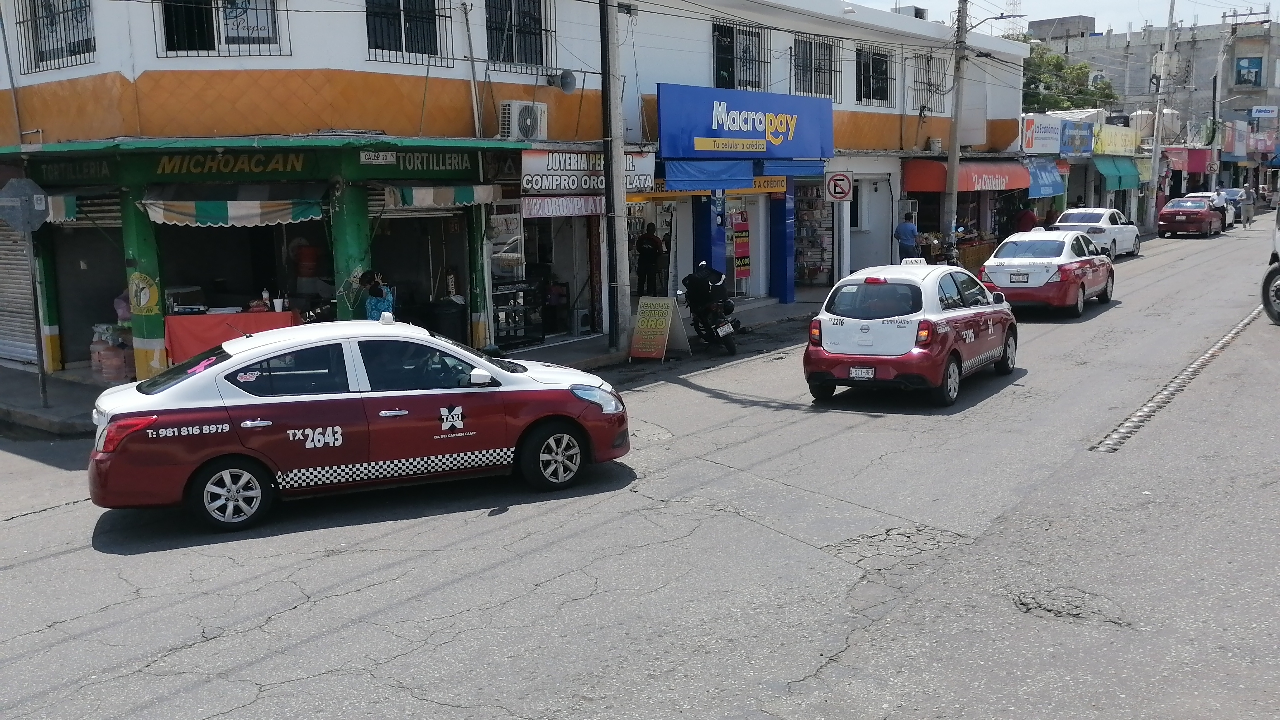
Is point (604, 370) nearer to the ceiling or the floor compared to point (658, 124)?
nearer to the floor

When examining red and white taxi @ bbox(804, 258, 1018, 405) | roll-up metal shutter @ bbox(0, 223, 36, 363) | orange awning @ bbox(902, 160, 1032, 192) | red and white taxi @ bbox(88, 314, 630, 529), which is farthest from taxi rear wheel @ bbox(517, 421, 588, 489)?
orange awning @ bbox(902, 160, 1032, 192)

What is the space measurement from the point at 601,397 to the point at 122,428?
378 centimetres

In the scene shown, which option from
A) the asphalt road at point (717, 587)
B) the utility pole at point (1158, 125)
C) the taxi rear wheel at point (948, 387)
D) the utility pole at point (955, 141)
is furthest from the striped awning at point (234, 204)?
the utility pole at point (1158, 125)

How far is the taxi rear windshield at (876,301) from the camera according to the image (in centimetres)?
1246

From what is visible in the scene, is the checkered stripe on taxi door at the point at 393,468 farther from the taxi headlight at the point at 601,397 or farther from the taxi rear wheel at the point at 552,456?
the taxi headlight at the point at 601,397

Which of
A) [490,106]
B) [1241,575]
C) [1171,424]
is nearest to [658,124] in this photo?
[490,106]

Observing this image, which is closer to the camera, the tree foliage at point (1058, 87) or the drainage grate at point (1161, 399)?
the drainage grate at point (1161, 399)

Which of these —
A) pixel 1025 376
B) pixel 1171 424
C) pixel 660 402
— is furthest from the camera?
pixel 1025 376

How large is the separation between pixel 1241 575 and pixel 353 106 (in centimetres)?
1129

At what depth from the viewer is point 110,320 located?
55.1ft

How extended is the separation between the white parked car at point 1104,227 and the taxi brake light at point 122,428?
1117 inches

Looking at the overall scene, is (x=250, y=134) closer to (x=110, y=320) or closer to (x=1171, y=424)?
(x=110, y=320)

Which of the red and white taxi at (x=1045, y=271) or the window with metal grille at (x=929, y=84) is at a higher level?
the window with metal grille at (x=929, y=84)

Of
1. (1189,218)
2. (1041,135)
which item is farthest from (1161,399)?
(1189,218)
